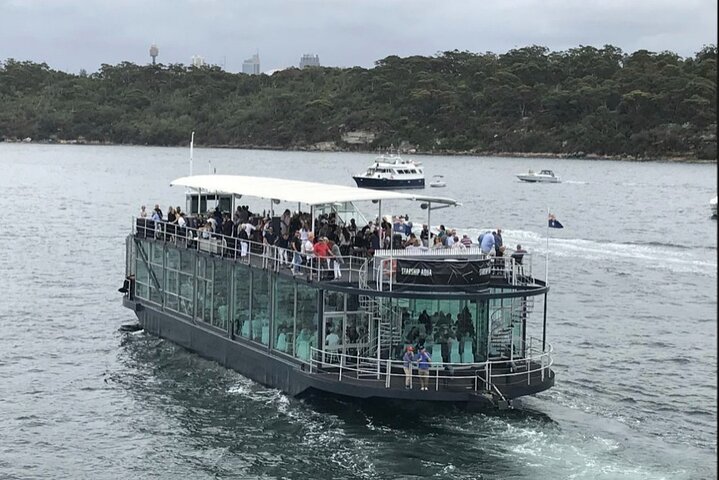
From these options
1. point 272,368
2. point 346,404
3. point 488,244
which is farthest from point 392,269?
point 272,368

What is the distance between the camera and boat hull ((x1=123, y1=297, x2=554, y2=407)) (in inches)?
1238

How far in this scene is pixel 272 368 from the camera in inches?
1406

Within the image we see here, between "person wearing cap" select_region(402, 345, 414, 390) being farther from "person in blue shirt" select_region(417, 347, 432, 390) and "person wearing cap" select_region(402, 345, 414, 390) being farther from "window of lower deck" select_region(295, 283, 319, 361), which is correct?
"window of lower deck" select_region(295, 283, 319, 361)

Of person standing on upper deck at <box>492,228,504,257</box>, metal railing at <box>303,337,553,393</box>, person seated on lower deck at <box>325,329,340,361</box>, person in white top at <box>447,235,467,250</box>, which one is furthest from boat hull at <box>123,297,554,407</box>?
person in white top at <box>447,235,467,250</box>

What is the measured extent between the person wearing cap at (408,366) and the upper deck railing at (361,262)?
6.14ft

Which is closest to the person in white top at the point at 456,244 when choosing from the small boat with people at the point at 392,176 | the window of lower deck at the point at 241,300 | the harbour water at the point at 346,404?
the harbour water at the point at 346,404

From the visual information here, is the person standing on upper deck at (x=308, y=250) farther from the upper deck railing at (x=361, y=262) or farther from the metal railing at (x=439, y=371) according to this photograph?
the metal railing at (x=439, y=371)

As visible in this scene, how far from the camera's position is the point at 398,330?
33000 millimetres

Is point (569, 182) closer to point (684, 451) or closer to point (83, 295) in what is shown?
point (83, 295)

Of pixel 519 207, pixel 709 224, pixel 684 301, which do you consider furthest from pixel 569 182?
pixel 684 301

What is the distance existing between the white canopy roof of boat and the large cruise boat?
0.32 feet

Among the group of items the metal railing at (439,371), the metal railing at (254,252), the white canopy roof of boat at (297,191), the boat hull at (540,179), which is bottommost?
the metal railing at (439,371)

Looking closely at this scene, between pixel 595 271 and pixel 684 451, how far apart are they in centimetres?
3770

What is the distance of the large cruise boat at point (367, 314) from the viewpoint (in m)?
32.1
